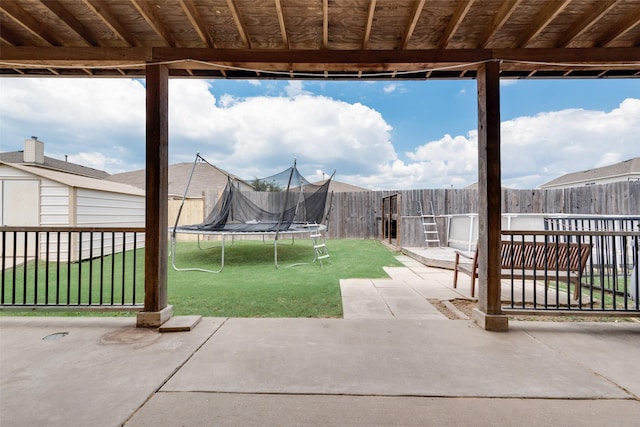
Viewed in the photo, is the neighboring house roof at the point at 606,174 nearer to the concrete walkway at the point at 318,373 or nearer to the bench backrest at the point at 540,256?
the bench backrest at the point at 540,256

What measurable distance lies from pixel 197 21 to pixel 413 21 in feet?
5.43

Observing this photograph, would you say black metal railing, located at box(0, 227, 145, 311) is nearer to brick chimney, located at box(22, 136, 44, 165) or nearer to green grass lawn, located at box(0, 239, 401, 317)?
green grass lawn, located at box(0, 239, 401, 317)

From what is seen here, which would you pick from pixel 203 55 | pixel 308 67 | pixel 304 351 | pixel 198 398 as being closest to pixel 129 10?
pixel 203 55

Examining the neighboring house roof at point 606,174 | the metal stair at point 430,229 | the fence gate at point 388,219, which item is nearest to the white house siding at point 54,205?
the fence gate at point 388,219

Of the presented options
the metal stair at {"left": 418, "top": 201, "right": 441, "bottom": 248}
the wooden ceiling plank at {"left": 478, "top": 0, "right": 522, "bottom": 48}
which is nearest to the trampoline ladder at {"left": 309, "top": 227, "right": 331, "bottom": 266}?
the metal stair at {"left": 418, "top": 201, "right": 441, "bottom": 248}

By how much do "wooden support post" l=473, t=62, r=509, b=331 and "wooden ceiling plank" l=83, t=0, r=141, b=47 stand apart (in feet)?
10.1

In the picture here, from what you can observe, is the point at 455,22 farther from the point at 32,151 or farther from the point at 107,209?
the point at 32,151

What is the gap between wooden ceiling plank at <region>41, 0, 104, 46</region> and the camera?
210 centimetres

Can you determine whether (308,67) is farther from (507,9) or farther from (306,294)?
(306,294)

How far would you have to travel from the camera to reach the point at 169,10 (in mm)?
Result: 2217

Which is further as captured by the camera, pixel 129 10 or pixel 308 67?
pixel 308 67

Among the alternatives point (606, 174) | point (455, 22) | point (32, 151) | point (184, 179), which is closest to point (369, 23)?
point (455, 22)

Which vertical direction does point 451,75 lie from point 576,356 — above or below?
above

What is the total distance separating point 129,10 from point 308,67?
1443mm
